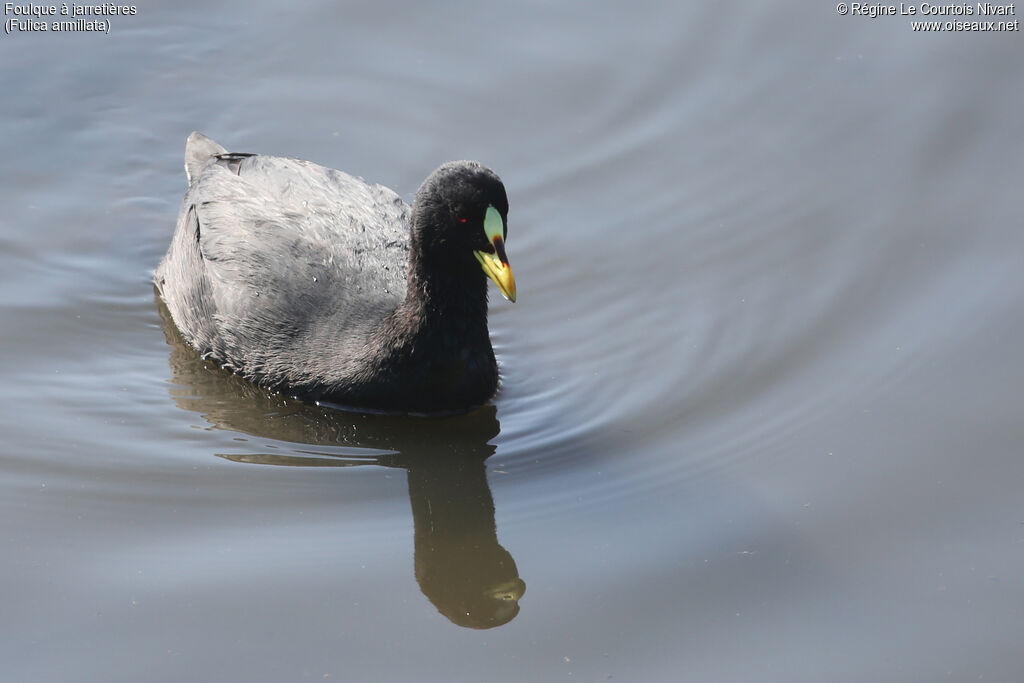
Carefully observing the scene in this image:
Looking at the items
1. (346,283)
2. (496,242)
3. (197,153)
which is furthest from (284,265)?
(197,153)

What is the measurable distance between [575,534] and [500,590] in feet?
1.30

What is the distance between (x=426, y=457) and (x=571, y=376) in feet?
2.92

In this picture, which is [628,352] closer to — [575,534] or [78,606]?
[575,534]

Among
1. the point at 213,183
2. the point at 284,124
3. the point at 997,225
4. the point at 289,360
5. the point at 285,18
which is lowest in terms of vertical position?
the point at 289,360

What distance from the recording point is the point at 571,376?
641cm

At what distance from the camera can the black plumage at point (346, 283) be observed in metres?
5.87

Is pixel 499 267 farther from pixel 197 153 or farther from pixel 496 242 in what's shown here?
pixel 197 153

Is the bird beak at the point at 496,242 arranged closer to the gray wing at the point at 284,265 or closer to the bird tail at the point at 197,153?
the gray wing at the point at 284,265

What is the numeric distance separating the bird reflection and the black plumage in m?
0.09

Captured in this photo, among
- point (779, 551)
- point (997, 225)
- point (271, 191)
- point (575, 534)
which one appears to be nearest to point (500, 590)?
point (575, 534)

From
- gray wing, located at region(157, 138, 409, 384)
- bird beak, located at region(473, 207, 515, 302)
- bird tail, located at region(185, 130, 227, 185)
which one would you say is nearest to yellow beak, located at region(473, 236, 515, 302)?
bird beak, located at region(473, 207, 515, 302)

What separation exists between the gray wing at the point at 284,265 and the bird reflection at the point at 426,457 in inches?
5.7

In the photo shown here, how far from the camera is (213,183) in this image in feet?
23.0

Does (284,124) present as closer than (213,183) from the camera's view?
No
